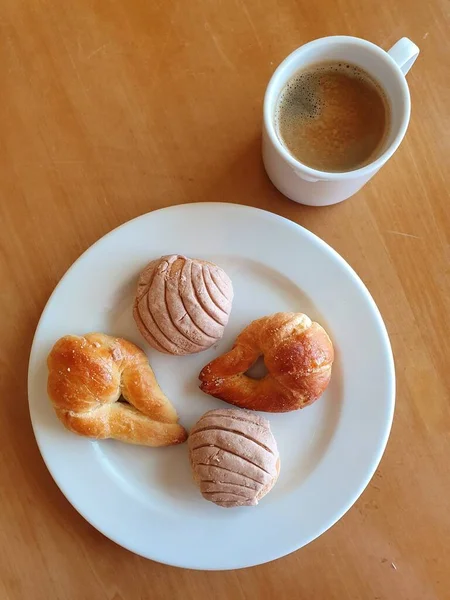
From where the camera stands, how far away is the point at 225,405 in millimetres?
862

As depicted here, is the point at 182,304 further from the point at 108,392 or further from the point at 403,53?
the point at 403,53

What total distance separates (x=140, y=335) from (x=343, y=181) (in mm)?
365

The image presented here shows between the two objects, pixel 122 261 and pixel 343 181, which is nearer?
pixel 343 181

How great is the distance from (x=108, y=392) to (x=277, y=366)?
24 centimetres

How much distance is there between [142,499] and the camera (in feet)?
2.79

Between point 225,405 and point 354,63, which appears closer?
point 354,63

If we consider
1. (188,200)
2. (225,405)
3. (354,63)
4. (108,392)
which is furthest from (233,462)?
(354,63)

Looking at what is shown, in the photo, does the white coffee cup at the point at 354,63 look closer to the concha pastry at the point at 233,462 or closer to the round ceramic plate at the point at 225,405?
the round ceramic plate at the point at 225,405

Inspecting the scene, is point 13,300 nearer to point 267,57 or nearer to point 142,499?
point 142,499

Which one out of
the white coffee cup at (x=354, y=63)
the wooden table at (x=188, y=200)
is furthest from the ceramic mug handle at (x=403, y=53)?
the wooden table at (x=188, y=200)

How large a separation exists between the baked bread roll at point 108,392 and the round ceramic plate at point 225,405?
0.03 m

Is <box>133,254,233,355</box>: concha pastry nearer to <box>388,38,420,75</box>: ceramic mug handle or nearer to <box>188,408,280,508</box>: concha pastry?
<box>188,408,280,508</box>: concha pastry

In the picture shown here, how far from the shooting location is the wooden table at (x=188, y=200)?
885mm

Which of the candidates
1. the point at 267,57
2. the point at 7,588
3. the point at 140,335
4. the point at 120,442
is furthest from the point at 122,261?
the point at 7,588
